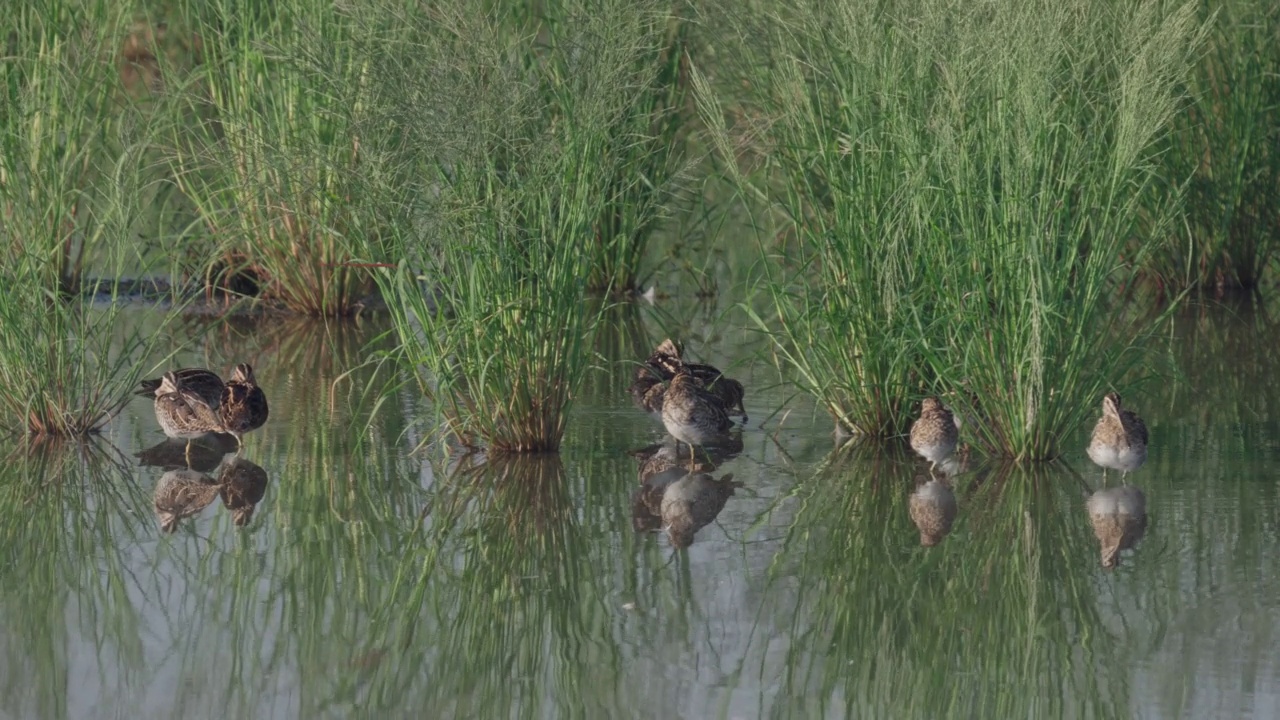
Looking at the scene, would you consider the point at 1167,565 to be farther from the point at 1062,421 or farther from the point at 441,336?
the point at 441,336

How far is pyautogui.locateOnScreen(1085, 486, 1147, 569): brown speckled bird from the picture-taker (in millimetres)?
7246

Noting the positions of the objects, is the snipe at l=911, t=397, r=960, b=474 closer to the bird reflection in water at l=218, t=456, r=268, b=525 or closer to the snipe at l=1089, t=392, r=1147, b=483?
the snipe at l=1089, t=392, r=1147, b=483

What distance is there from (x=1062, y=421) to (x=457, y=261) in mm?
2870

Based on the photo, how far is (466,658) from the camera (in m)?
6.12

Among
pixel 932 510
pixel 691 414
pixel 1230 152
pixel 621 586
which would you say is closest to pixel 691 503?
pixel 691 414

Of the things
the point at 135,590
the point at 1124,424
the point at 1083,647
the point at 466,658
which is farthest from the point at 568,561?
the point at 1124,424

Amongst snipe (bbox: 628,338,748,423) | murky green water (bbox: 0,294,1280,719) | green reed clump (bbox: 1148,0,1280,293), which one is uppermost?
green reed clump (bbox: 1148,0,1280,293)

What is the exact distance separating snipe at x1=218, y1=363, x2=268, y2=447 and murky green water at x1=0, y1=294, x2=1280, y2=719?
0.44 ft

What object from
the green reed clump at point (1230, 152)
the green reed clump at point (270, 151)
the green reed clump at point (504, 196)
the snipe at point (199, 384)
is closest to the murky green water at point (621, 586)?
the snipe at point (199, 384)

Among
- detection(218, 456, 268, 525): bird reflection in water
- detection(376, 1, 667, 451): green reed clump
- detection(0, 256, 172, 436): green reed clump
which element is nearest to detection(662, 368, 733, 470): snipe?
detection(376, 1, 667, 451): green reed clump

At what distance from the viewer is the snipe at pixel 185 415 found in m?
9.10

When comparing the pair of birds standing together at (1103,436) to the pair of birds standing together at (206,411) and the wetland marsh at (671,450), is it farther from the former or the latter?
the pair of birds standing together at (206,411)

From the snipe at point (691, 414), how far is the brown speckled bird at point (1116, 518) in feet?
6.16

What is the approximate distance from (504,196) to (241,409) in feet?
6.31
